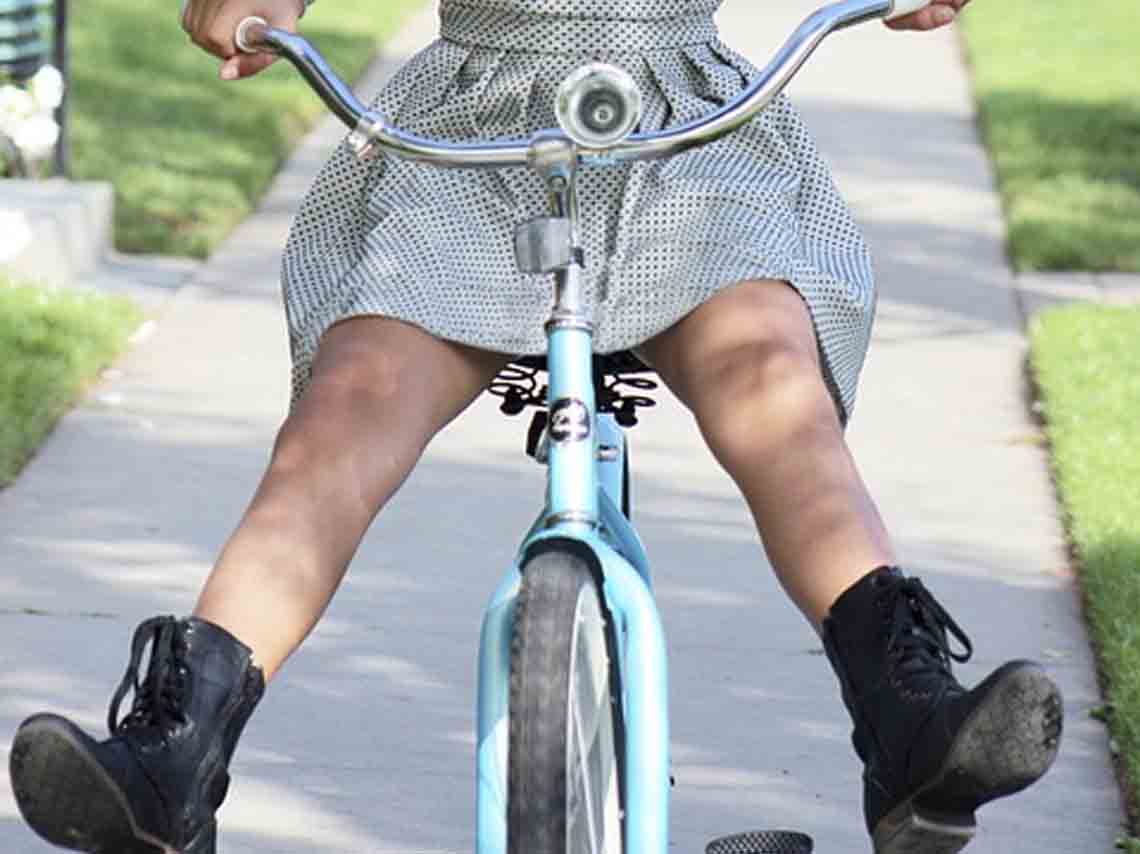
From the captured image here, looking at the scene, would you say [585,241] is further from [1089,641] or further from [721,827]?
[1089,641]

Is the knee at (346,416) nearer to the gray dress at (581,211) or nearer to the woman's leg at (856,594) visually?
the gray dress at (581,211)

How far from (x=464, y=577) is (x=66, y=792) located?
2.81 m

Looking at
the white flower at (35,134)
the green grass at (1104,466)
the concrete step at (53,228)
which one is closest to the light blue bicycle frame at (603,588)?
the green grass at (1104,466)

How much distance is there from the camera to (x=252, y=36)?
3.02 metres

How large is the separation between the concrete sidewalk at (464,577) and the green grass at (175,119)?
479mm

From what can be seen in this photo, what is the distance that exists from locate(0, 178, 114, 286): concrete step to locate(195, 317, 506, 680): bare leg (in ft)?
14.9

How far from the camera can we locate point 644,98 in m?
3.34

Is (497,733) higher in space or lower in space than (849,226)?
lower

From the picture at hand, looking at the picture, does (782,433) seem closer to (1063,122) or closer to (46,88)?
(46,88)

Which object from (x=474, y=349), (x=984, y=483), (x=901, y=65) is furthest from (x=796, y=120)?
(x=901, y=65)

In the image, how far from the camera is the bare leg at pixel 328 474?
2.97 meters

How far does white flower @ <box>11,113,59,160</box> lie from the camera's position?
820cm

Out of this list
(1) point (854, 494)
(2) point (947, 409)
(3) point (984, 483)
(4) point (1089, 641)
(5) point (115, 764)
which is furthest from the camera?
(2) point (947, 409)

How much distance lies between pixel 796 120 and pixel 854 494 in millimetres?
611
